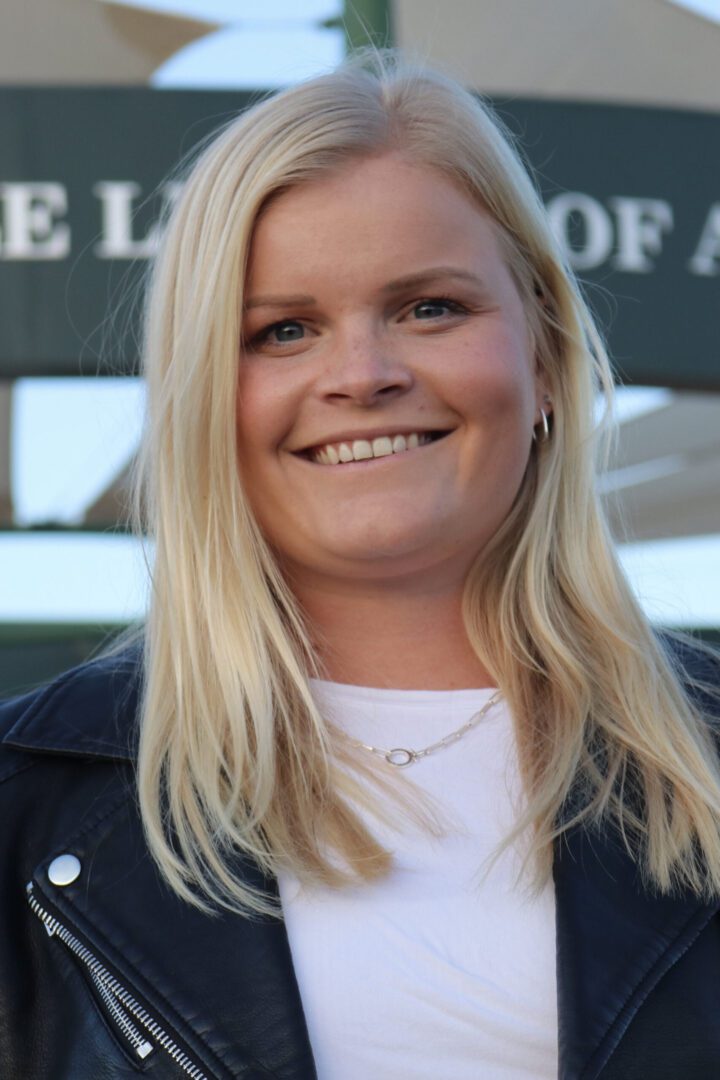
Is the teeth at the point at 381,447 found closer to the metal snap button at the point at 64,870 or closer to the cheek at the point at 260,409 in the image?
the cheek at the point at 260,409

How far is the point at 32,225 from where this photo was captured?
17.8 feet

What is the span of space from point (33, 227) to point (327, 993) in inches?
160

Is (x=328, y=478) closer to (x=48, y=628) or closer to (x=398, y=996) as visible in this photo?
(x=398, y=996)

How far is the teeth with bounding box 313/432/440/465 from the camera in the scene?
2.03 m

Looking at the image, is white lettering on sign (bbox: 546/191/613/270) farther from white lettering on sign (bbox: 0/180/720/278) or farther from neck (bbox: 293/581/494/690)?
neck (bbox: 293/581/494/690)

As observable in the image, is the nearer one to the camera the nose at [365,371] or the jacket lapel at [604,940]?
the jacket lapel at [604,940]

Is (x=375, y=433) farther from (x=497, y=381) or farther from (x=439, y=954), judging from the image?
(x=439, y=954)

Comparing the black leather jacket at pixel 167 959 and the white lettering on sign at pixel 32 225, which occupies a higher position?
the black leather jacket at pixel 167 959

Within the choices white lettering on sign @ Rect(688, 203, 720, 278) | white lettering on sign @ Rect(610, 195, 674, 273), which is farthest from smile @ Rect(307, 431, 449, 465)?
white lettering on sign @ Rect(688, 203, 720, 278)

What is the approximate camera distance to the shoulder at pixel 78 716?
2.00 meters

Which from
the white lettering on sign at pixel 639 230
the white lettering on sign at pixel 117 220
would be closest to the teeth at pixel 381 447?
the white lettering on sign at pixel 117 220

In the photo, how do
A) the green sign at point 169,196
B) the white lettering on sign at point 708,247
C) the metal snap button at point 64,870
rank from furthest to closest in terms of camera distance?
1. the white lettering on sign at point 708,247
2. the green sign at point 169,196
3. the metal snap button at point 64,870

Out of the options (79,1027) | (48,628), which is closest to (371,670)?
(79,1027)

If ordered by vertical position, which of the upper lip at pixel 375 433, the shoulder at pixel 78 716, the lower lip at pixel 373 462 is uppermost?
the upper lip at pixel 375 433
